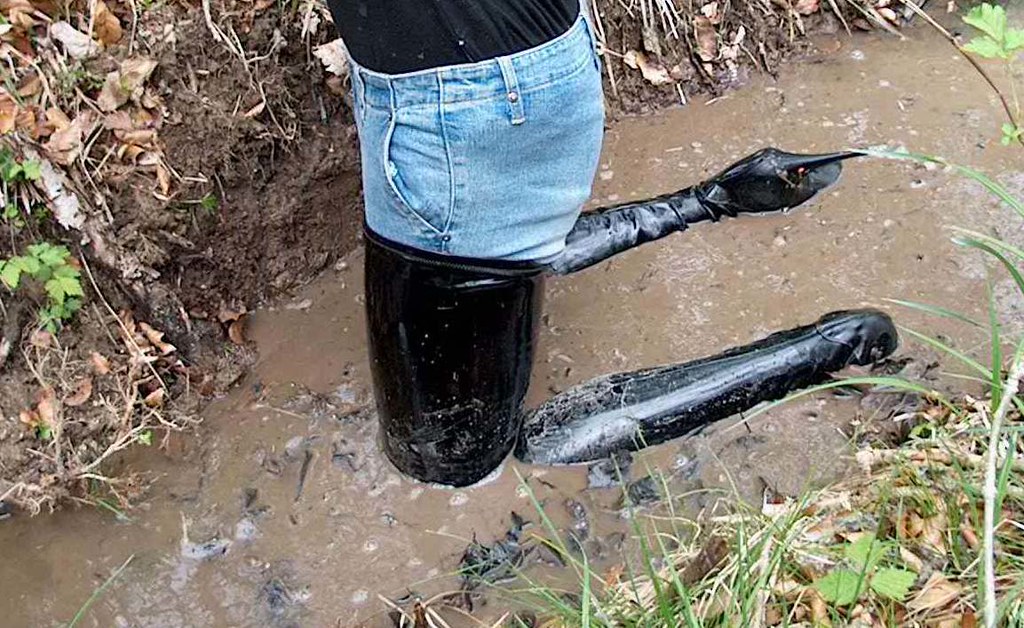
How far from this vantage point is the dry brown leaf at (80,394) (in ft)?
6.45

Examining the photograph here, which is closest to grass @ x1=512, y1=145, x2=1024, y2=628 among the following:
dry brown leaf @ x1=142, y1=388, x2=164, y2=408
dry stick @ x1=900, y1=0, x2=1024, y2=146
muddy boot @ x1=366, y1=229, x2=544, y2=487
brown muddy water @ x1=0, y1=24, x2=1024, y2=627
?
brown muddy water @ x1=0, y1=24, x2=1024, y2=627

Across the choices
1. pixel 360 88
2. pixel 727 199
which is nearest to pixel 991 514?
pixel 360 88

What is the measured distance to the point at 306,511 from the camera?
200 cm

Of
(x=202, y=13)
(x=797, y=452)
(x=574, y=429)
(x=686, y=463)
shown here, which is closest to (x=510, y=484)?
(x=574, y=429)

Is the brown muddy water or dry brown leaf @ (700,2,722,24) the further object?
dry brown leaf @ (700,2,722,24)

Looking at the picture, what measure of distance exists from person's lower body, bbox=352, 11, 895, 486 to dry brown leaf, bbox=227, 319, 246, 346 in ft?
1.45

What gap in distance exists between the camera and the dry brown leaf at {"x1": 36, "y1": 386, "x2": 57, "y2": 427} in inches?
75.9

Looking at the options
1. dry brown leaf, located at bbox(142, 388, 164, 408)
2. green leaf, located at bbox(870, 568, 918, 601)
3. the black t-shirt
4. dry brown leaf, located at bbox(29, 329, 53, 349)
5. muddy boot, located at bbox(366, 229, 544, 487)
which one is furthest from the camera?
dry brown leaf, located at bbox(142, 388, 164, 408)

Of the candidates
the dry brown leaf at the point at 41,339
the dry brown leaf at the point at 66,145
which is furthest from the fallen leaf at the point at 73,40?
the dry brown leaf at the point at 41,339

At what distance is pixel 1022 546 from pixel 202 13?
1761 mm

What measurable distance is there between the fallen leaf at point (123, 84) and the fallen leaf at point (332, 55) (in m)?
0.38

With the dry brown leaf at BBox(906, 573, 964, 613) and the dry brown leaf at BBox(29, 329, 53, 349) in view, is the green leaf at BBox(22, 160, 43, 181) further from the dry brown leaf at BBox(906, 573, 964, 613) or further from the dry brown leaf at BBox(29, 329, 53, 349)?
the dry brown leaf at BBox(906, 573, 964, 613)

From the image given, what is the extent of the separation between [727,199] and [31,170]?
156 centimetres

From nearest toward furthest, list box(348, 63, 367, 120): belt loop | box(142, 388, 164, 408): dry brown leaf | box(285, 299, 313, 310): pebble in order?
box(348, 63, 367, 120): belt loop, box(142, 388, 164, 408): dry brown leaf, box(285, 299, 313, 310): pebble
